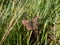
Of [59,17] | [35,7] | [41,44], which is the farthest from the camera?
[35,7]

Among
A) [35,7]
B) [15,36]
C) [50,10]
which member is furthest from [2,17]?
[50,10]

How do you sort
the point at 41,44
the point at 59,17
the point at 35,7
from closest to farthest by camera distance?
the point at 41,44, the point at 59,17, the point at 35,7

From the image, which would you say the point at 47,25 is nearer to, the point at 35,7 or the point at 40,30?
the point at 40,30

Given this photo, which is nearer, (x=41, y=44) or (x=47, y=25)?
(x=41, y=44)

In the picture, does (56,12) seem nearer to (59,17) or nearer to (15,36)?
(59,17)

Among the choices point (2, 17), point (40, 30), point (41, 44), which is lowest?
point (41, 44)

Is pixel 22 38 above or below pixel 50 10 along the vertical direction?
below
